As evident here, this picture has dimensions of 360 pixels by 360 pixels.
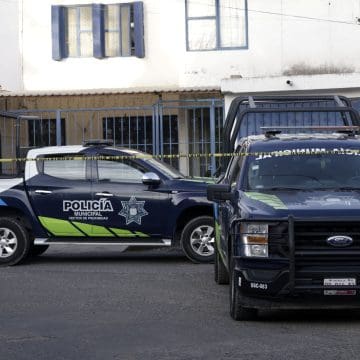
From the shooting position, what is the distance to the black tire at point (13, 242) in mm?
12156

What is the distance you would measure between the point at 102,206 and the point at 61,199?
646 mm

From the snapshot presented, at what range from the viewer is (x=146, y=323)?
25.6 feet

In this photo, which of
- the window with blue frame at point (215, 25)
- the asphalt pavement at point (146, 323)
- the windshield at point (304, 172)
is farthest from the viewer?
the window with blue frame at point (215, 25)

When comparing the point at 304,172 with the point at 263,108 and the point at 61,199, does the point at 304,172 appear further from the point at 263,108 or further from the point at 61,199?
the point at 61,199

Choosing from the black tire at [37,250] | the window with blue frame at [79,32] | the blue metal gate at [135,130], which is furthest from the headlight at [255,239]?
the window with blue frame at [79,32]

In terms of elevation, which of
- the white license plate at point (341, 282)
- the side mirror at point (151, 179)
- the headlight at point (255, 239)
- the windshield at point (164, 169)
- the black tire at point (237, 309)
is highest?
the windshield at point (164, 169)

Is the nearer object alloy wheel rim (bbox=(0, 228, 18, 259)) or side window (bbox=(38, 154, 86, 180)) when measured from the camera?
alloy wheel rim (bbox=(0, 228, 18, 259))

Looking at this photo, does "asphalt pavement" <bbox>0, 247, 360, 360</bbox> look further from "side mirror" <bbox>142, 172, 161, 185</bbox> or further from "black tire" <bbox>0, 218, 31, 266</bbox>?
"side mirror" <bbox>142, 172, 161, 185</bbox>

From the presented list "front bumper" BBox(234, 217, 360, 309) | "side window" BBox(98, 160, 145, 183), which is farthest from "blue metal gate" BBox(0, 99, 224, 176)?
"front bumper" BBox(234, 217, 360, 309)

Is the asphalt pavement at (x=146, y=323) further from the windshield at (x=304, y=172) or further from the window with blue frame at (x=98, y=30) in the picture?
the window with blue frame at (x=98, y=30)

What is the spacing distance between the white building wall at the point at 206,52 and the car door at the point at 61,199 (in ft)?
28.5

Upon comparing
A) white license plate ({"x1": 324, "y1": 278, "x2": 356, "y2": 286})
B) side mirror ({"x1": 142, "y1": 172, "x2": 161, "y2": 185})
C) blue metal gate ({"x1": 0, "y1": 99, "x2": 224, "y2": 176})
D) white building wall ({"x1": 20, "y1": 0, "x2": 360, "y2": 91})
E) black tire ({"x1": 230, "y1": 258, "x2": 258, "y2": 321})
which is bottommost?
black tire ({"x1": 230, "y1": 258, "x2": 258, "y2": 321})

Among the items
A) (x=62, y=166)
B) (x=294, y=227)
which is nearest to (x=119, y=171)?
(x=62, y=166)

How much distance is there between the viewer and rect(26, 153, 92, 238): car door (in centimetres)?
1205
